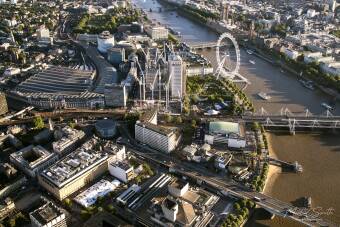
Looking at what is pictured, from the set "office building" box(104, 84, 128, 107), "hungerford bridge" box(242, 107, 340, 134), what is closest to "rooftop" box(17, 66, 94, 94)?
"office building" box(104, 84, 128, 107)

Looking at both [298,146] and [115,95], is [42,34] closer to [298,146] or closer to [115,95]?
[115,95]

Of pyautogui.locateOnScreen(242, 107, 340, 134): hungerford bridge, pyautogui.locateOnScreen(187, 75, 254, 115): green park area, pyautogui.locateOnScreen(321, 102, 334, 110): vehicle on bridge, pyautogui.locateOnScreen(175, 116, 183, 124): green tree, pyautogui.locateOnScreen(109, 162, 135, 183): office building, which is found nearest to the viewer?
pyautogui.locateOnScreen(109, 162, 135, 183): office building

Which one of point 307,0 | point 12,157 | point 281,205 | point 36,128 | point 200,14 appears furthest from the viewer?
point 307,0

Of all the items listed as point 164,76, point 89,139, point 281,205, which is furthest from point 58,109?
point 281,205

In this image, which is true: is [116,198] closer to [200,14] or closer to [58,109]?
[58,109]

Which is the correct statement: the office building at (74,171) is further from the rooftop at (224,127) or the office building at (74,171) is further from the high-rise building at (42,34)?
the high-rise building at (42,34)

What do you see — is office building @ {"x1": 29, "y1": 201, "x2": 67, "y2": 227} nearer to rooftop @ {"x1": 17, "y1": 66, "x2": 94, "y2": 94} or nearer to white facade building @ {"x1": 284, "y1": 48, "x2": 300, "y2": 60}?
rooftop @ {"x1": 17, "y1": 66, "x2": 94, "y2": 94}
